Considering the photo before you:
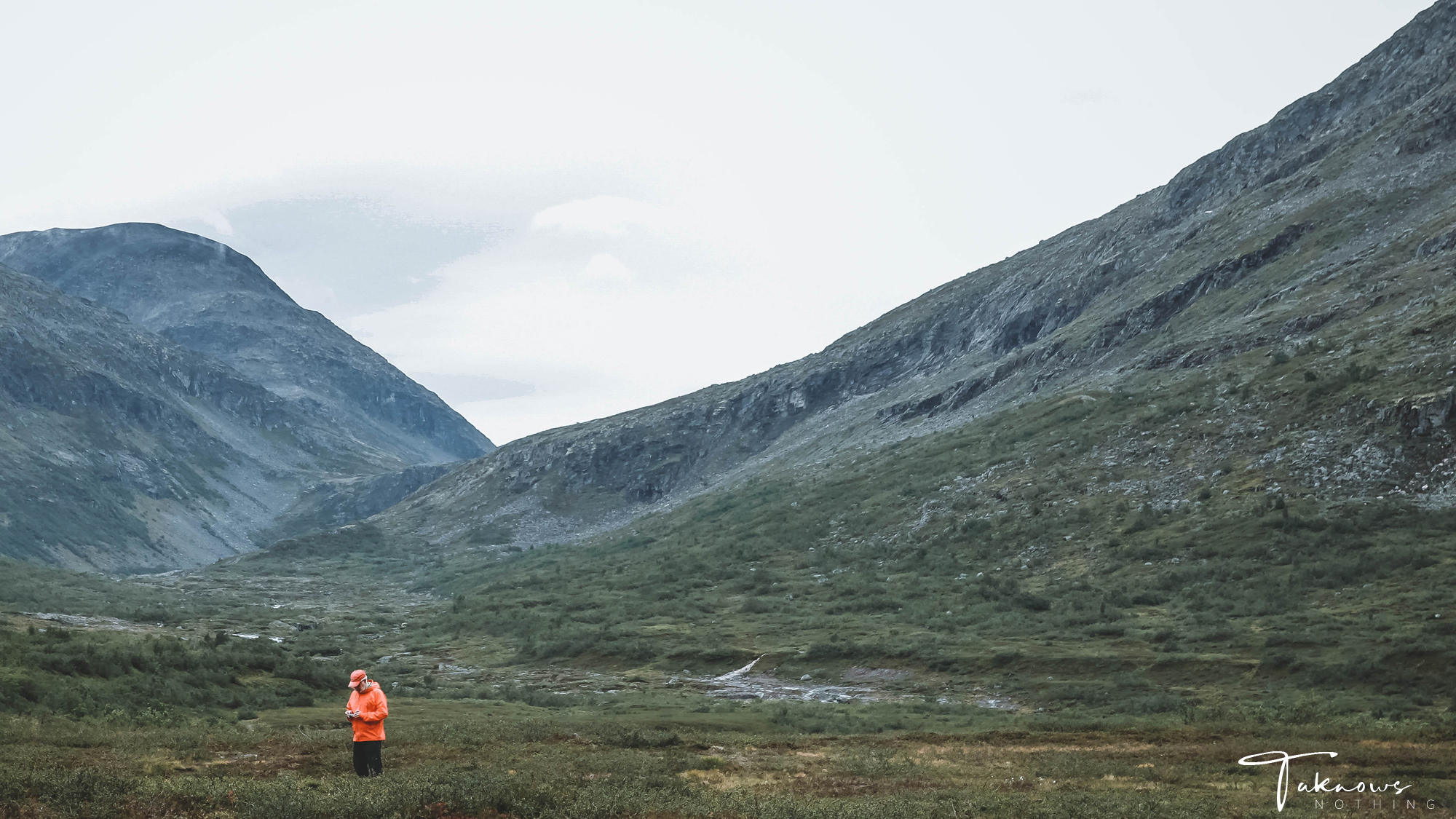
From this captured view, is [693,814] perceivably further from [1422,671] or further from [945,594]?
[945,594]

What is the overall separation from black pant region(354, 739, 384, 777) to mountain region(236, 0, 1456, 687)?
30.3m

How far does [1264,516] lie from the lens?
199 feet

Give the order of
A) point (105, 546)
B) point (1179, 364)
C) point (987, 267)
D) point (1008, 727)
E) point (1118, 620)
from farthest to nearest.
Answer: point (987, 267) → point (105, 546) → point (1179, 364) → point (1118, 620) → point (1008, 727)

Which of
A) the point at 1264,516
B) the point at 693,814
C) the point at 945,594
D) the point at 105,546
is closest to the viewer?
the point at 693,814

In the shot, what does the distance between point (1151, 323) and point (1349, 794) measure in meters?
103

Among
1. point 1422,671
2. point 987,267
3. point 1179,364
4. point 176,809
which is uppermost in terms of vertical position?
point 987,267

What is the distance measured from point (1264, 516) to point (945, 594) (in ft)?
69.7

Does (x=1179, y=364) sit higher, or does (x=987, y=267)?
(x=987, y=267)

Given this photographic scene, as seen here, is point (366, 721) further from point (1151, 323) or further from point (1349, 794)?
point (1151, 323)

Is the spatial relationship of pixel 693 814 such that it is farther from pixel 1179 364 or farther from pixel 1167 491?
pixel 1179 364

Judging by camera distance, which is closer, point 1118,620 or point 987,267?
point 1118,620

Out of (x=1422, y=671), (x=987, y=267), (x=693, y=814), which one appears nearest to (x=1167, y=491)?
(x=1422, y=671)

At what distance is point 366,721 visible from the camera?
18.9 meters

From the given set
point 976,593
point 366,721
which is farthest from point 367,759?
point 976,593
